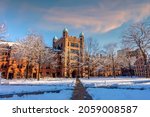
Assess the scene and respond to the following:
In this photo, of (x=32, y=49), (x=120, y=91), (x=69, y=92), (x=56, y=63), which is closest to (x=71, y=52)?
(x=56, y=63)

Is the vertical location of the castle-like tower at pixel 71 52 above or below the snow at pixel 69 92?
above

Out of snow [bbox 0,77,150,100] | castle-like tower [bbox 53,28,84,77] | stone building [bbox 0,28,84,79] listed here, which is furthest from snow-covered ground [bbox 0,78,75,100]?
castle-like tower [bbox 53,28,84,77]

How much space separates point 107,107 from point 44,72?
75564 millimetres

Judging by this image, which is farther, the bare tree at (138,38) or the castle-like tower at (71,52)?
the castle-like tower at (71,52)

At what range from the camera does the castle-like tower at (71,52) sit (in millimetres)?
82688

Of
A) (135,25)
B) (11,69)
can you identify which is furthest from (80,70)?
(135,25)

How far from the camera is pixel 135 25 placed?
4531 centimetres

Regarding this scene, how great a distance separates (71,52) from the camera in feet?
309

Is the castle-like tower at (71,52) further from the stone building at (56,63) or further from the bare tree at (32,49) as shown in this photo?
the bare tree at (32,49)

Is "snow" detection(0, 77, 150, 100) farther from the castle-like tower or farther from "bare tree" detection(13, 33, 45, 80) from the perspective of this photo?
the castle-like tower

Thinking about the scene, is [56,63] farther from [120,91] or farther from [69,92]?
[69,92]

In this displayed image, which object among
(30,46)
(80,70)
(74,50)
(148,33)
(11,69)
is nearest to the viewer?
(148,33)

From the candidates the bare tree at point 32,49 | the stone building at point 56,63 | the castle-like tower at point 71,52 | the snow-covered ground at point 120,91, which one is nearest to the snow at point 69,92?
the snow-covered ground at point 120,91

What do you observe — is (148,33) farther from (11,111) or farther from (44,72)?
(44,72)
